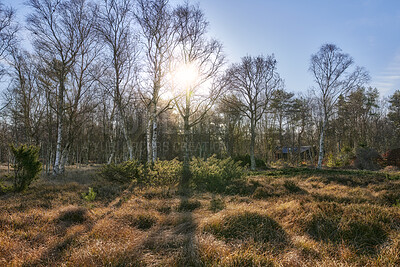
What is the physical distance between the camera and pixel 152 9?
498 inches

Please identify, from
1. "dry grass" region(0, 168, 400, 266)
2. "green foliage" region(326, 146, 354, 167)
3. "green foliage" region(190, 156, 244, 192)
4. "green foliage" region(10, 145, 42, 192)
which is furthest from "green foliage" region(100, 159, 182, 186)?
"green foliage" region(326, 146, 354, 167)

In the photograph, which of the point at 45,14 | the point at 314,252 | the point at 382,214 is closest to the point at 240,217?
the point at 314,252

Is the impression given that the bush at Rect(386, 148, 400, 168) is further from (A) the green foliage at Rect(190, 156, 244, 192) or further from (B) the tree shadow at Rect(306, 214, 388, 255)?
(B) the tree shadow at Rect(306, 214, 388, 255)

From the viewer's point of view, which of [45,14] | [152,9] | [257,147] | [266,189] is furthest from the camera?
[257,147]

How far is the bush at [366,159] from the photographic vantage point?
1809 cm

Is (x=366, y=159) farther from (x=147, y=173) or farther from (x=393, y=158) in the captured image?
(x=147, y=173)

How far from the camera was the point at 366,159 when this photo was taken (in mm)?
18375

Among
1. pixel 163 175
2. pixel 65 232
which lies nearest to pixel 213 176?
pixel 163 175

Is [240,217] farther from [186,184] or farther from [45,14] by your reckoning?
[45,14]

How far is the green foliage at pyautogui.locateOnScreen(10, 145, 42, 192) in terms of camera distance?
7520mm

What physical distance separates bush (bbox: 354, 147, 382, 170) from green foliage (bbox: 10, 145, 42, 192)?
72.8ft

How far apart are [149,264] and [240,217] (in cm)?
216

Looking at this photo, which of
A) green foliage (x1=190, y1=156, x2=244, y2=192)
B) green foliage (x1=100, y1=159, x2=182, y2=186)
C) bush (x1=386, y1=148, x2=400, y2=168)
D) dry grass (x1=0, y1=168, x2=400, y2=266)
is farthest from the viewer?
bush (x1=386, y1=148, x2=400, y2=168)

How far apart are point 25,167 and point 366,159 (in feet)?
75.2
